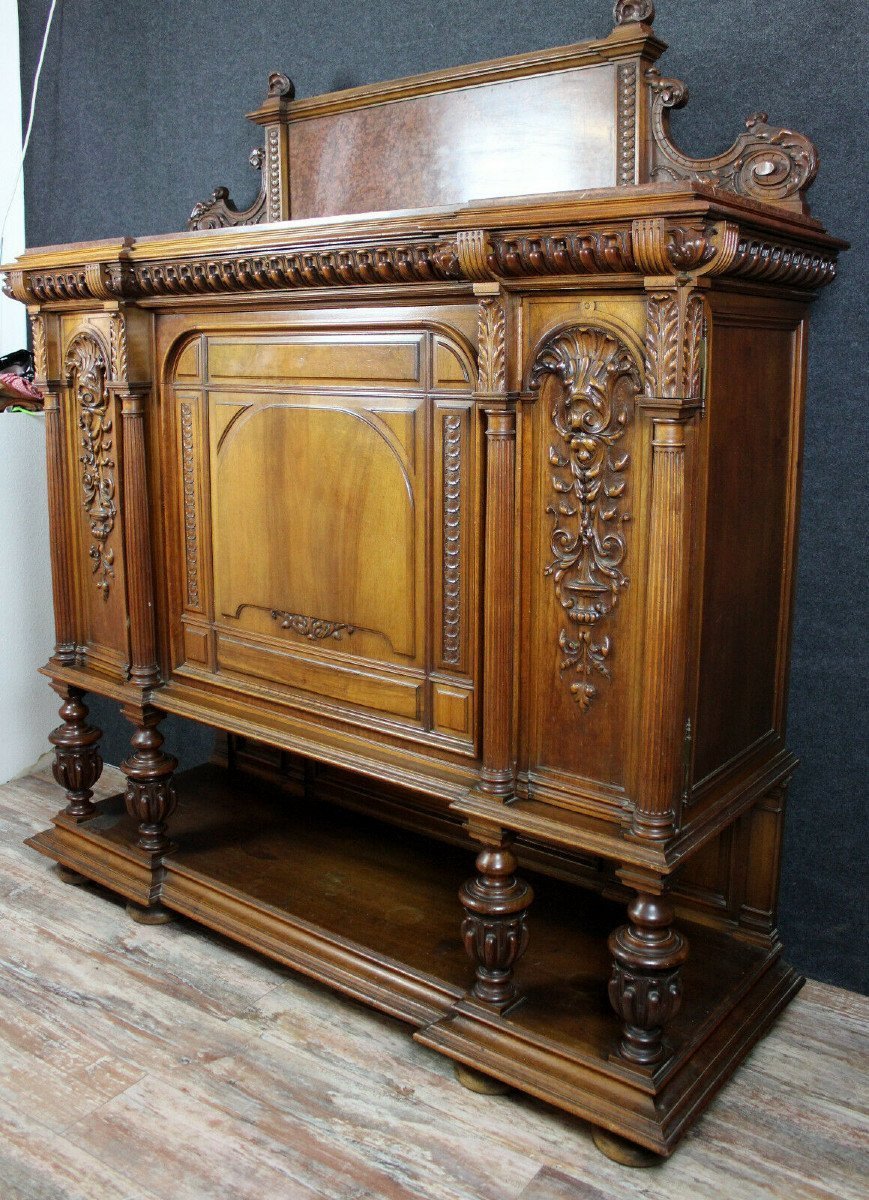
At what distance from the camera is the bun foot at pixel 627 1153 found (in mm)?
1977

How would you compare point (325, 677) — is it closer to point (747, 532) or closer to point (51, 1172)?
point (747, 532)

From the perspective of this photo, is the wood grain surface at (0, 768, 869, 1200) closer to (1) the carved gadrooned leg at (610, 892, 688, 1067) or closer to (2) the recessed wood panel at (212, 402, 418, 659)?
(1) the carved gadrooned leg at (610, 892, 688, 1067)

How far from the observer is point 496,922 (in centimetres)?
212

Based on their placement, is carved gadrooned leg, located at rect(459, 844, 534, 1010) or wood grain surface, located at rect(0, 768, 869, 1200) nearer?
wood grain surface, located at rect(0, 768, 869, 1200)

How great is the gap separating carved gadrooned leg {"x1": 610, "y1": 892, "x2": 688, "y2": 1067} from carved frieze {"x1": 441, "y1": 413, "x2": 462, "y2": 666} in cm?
56

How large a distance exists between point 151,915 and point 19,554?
137 centimetres

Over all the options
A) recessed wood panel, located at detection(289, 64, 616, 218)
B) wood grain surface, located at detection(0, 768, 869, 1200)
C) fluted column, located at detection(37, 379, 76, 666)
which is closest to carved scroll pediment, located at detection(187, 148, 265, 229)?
recessed wood panel, located at detection(289, 64, 616, 218)

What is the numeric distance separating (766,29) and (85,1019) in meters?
2.42

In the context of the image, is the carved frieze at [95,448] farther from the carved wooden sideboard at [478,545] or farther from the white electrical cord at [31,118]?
the white electrical cord at [31,118]

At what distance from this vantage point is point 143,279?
8.24 feet

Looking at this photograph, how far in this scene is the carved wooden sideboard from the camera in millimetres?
1874

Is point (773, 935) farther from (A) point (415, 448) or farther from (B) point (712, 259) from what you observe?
(B) point (712, 259)

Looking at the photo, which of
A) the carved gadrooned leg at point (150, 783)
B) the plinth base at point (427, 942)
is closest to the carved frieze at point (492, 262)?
the carved gadrooned leg at point (150, 783)

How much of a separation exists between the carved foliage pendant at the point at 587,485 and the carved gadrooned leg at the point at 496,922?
13.9 inches
